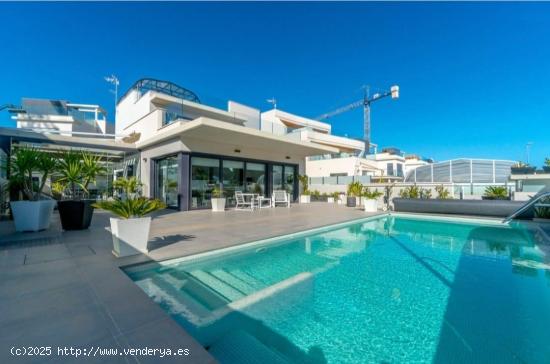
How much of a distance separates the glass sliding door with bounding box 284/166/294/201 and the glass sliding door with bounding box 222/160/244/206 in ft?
11.4

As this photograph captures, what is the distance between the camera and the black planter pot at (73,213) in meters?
5.69

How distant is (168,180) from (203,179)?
1734 mm

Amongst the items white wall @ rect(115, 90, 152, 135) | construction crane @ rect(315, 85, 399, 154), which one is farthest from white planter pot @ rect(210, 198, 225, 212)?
Result: construction crane @ rect(315, 85, 399, 154)

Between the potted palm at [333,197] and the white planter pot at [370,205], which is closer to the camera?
the white planter pot at [370,205]

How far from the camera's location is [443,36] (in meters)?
12.9

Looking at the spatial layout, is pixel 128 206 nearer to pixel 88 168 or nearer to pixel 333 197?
pixel 88 168

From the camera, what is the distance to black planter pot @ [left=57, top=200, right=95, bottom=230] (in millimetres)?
5688

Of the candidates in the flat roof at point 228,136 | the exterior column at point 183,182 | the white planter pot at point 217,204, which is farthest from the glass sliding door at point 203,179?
the flat roof at point 228,136

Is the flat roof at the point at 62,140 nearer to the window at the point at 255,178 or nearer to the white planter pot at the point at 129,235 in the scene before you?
the window at the point at 255,178

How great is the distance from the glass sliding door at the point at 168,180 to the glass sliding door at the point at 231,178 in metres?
2.22

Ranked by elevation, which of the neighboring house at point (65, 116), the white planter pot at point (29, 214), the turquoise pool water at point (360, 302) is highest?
the neighboring house at point (65, 116)

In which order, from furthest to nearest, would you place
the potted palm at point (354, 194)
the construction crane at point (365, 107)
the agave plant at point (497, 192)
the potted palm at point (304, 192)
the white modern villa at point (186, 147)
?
the construction crane at point (365, 107)
the potted palm at point (304, 192)
the potted palm at point (354, 194)
the agave plant at point (497, 192)
the white modern villa at point (186, 147)

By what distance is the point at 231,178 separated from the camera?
39.3 feet

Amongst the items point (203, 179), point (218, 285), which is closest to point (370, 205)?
point (203, 179)
